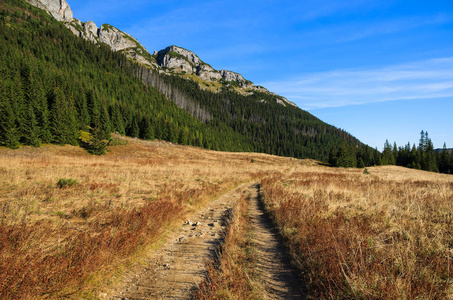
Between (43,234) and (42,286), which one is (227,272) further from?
(43,234)

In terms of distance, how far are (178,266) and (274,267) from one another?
90.8 inches

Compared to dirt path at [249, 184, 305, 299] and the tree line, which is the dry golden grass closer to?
dirt path at [249, 184, 305, 299]

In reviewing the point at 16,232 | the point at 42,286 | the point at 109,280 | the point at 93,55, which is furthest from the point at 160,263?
the point at 93,55

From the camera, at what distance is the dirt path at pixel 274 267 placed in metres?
3.70

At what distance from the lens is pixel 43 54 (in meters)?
102

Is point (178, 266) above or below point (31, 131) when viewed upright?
below

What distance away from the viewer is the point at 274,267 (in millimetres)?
4562

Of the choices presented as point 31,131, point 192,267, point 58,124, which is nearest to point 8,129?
point 31,131

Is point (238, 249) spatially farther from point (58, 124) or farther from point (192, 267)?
point (58, 124)

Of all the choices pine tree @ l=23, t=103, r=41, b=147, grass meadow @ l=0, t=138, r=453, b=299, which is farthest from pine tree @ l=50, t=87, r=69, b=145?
grass meadow @ l=0, t=138, r=453, b=299

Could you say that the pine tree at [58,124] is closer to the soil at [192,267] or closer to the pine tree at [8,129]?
the pine tree at [8,129]

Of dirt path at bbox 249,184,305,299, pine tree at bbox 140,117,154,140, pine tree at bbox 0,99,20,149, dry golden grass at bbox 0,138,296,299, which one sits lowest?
dirt path at bbox 249,184,305,299

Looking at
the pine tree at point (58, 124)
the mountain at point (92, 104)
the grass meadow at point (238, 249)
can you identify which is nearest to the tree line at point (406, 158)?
the mountain at point (92, 104)

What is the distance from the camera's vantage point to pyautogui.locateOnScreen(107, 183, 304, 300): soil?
3.67m
